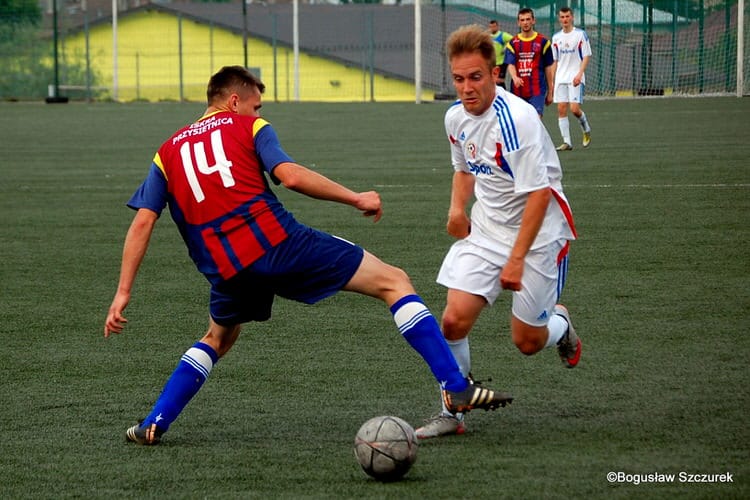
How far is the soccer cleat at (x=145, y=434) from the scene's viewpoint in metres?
5.07

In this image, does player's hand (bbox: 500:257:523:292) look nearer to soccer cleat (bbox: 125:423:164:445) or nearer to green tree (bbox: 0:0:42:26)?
soccer cleat (bbox: 125:423:164:445)

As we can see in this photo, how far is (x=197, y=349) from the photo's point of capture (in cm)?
533

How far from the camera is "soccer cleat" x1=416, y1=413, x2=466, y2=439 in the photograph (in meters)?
5.08

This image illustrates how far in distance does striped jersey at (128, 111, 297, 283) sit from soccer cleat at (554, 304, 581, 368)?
148 centimetres

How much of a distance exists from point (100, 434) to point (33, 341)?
2034 mm

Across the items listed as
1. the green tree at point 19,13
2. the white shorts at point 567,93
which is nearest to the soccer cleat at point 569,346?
the white shorts at point 567,93

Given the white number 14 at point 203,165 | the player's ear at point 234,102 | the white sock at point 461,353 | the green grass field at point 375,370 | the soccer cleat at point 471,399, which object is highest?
the player's ear at point 234,102

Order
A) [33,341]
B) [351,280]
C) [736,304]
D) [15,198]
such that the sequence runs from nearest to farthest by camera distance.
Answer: [351,280]
[33,341]
[736,304]
[15,198]

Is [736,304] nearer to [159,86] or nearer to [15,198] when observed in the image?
[15,198]

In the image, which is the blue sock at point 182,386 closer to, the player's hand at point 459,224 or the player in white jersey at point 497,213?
the player in white jersey at point 497,213

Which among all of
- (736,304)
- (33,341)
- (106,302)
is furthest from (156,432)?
(736,304)

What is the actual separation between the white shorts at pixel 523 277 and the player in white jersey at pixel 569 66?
47.1 ft

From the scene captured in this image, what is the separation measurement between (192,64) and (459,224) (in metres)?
49.2

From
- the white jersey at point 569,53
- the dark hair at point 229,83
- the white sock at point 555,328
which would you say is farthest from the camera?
the white jersey at point 569,53
